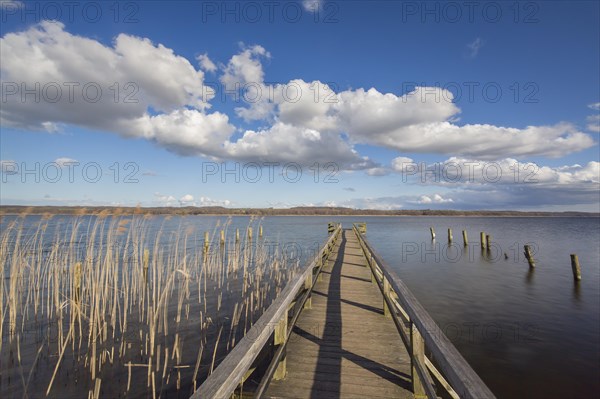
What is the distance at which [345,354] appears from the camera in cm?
477

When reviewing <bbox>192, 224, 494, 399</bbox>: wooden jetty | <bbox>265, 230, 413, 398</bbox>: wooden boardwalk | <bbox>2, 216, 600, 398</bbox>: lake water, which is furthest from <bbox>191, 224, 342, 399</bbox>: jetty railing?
<bbox>2, 216, 600, 398</bbox>: lake water

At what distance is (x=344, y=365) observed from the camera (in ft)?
14.5

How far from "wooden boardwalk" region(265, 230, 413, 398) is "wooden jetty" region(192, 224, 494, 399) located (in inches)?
0.5

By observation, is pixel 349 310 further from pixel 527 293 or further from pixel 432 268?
pixel 432 268

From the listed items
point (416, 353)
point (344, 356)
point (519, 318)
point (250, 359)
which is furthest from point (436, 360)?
point (519, 318)

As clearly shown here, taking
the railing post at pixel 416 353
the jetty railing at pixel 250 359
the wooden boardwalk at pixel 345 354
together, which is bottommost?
the wooden boardwalk at pixel 345 354

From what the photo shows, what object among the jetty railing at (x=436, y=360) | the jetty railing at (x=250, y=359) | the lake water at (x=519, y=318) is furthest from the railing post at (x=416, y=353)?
the lake water at (x=519, y=318)

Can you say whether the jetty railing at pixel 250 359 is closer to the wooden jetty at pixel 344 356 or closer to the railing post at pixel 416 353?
the wooden jetty at pixel 344 356

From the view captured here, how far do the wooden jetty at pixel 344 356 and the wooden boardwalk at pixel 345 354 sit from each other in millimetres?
12

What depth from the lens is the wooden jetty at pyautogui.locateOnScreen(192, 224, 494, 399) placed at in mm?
2410

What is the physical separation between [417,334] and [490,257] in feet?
83.8

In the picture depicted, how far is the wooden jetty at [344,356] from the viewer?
94.9 inches

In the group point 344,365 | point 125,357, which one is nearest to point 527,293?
point 344,365

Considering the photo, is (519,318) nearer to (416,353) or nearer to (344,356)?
(344,356)
